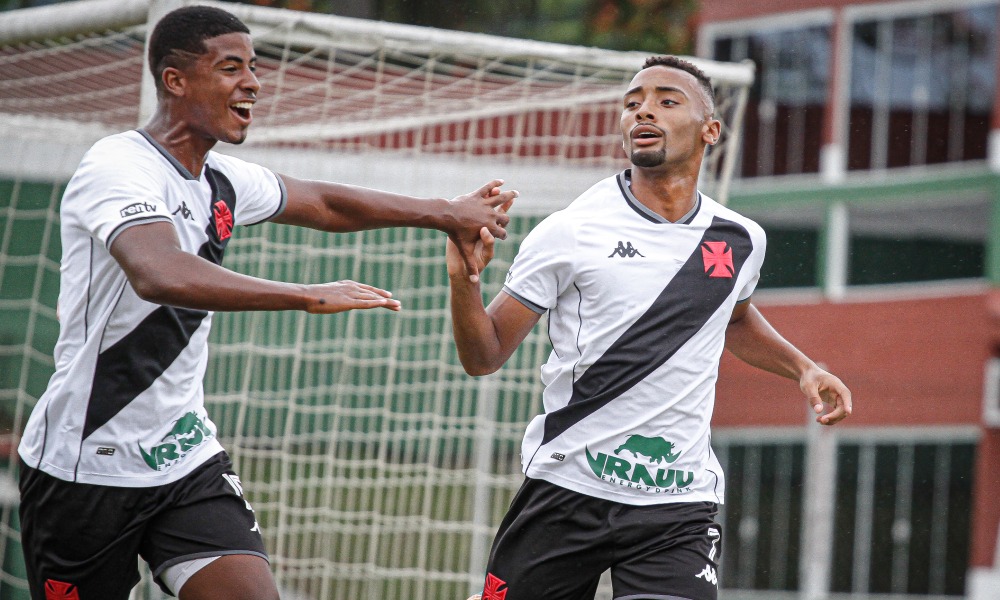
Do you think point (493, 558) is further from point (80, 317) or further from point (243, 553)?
point (80, 317)

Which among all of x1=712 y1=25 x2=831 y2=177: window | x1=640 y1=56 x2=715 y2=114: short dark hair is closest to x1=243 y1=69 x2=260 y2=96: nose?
x1=640 y1=56 x2=715 y2=114: short dark hair

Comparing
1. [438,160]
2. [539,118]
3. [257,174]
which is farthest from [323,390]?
[539,118]

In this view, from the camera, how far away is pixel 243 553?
4.23m

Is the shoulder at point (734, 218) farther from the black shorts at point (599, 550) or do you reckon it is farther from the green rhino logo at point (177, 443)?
the green rhino logo at point (177, 443)

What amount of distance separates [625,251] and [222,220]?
128cm

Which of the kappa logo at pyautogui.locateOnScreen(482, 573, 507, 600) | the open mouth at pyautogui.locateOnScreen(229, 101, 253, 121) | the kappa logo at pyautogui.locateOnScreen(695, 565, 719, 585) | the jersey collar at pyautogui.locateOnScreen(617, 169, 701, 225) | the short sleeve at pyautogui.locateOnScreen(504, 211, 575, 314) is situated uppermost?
the open mouth at pyautogui.locateOnScreen(229, 101, 253, 121)

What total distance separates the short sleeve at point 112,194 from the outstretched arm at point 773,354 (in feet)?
6.64

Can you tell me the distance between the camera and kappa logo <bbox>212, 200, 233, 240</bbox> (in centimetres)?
427

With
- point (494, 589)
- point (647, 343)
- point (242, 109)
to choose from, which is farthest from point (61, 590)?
point (647, 343)

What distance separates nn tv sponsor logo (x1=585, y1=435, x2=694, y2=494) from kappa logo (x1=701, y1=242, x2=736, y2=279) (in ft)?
1.95

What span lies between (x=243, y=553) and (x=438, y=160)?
560 centimetres

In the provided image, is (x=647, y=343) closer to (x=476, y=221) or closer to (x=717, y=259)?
(x=717, y=259)

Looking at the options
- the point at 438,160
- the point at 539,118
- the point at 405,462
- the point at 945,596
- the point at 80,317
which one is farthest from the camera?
the point at 945,596

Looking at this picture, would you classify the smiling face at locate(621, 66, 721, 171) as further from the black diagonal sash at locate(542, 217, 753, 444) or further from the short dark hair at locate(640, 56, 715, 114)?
the black diagonal sash at locate(542, 217, 753, 444)
